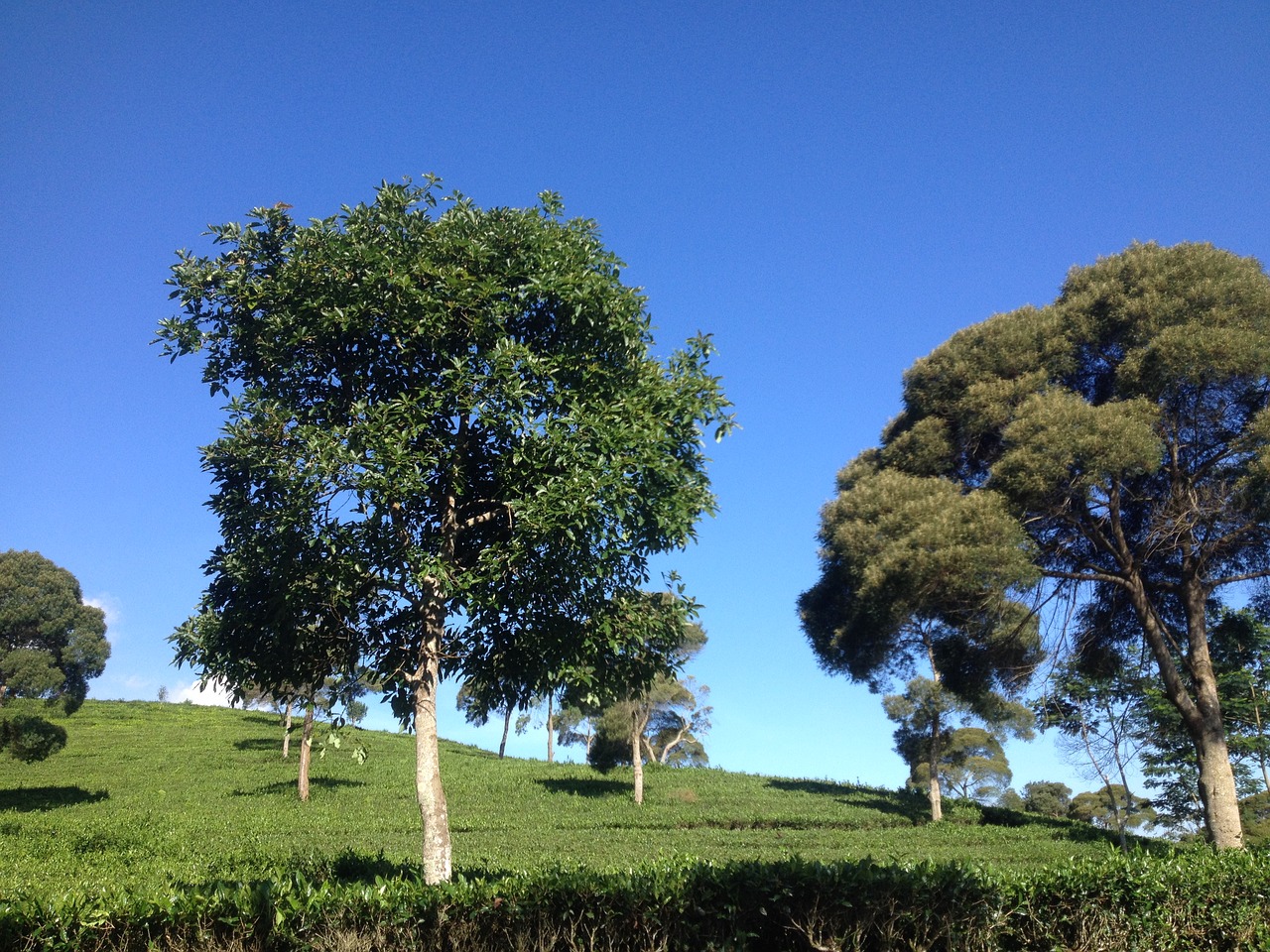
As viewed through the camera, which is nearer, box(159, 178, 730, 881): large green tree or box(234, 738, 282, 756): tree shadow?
box(159, 178, 730, 881): large green tree

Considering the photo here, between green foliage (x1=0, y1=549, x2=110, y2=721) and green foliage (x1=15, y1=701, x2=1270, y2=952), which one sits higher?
green foliage (x1=0, y1=549, x2=110, y2=721)

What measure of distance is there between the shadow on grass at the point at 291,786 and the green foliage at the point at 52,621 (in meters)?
28.1

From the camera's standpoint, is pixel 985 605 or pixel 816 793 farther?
pixel 816 793

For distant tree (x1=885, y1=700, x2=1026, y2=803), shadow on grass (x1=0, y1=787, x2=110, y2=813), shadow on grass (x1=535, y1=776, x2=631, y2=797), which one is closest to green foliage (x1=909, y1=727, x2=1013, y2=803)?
distant tree (x1=885, y1=700, x2=1026, y2=803)

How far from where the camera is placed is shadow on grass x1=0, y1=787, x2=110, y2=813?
2856cm

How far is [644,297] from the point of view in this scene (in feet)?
39.2

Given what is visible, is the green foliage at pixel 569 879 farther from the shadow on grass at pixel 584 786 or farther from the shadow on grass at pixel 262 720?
the shadow on grass at pixel 262 720

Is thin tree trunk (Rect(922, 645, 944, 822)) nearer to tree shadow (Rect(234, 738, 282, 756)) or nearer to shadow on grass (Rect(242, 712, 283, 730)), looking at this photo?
tree shadow (Rect(234, 738, 282, 756))

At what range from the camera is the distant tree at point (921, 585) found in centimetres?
1906

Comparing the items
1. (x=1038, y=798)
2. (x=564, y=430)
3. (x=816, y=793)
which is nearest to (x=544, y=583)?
(x=564, y=430)

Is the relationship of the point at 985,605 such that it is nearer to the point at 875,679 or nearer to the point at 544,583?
the point at 875,679

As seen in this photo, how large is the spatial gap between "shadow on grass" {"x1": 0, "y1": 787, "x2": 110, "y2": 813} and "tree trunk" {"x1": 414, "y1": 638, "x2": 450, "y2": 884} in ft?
76.7

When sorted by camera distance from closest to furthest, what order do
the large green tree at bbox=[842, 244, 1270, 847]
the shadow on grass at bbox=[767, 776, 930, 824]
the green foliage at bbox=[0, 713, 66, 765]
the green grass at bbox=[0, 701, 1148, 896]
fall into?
1. the green grass at bbox=[0, 701, 1148, 896]
2. the large green tree at bbox=[842, 244, 1270, 847]
3. the green foliage at bbox=[0, 713, 66, 765]
4. the shadow on grass at bbox=[767, 776, 930, 824]

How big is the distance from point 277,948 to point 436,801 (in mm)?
3512
